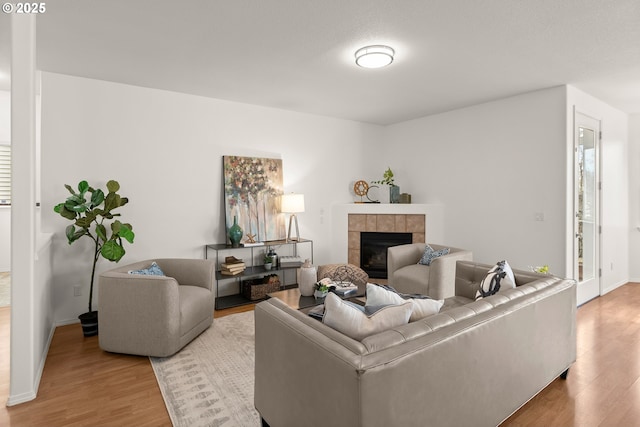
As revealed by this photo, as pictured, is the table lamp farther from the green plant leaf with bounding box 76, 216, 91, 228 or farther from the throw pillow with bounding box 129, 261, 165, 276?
the green plant leaf with bounding box 76, 216, 91, 228

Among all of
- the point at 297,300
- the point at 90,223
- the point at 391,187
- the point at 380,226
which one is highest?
the point at 391,187

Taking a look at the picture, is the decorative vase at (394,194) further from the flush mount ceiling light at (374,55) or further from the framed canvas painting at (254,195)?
the flush mount ceiling light at (374,55)

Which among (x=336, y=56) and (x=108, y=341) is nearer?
(x=108, y=341)

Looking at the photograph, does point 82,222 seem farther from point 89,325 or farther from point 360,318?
point 360,318

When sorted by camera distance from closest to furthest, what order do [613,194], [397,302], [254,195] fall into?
1. [397,302]
2. [254,195]
3. [613,194]

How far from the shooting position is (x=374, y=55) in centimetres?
305

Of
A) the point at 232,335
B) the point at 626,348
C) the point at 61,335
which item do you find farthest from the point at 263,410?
the point at 626,348

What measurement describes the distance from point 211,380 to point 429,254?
2.91 meters

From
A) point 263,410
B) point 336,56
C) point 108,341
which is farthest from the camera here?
point 336,56

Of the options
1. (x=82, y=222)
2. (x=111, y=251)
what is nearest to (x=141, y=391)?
(x=111, y=251)

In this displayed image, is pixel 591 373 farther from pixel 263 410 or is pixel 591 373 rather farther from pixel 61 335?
pixel 61 335

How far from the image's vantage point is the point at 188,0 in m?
2.33

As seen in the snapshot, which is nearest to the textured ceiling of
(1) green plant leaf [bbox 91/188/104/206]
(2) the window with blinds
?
(1) green plant leaf [bbox 91/188/104/206]

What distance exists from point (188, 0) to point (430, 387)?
2666 mm
